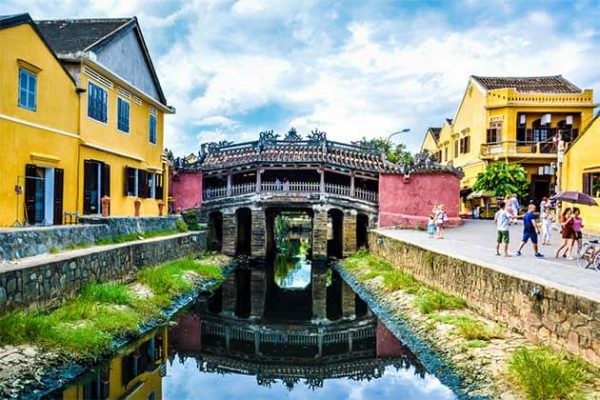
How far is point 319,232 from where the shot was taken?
2794 centimetres

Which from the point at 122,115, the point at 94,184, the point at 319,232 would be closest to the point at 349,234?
the point at 319,232

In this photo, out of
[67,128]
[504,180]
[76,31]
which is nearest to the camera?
[67,128]

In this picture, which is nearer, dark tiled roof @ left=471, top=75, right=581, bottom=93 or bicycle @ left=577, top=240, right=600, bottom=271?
bicycle @ left=577, top=240, right=600, bottom=271

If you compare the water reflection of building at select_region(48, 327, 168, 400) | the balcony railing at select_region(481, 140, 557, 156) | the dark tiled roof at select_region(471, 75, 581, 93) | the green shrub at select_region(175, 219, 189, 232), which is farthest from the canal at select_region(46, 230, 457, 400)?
the dark tiled roof at select_region(471, 75, 581, 93)

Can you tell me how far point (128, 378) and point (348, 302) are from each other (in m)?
9.67

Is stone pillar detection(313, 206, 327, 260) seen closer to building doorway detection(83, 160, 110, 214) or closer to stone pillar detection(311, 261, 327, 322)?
stone pillar detection(311, 261, 327, 322)

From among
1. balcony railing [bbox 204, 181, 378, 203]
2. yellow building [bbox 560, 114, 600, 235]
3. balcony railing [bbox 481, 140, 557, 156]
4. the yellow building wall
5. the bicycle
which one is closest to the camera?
the bicycle

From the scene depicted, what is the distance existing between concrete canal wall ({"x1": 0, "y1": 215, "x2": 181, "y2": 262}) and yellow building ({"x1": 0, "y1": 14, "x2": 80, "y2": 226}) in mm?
1113

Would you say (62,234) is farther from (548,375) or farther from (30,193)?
(548,375)

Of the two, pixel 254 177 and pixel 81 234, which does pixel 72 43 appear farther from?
pixel 254 177

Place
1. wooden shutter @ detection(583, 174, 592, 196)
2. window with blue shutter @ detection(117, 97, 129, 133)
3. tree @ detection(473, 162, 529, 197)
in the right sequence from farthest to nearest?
tree @ detection(473, 162, 529, 197) → wooden shutter @ detection(583, 174, 592, 196) → window with blue shutter @ detection(117, 97, 129, 133)

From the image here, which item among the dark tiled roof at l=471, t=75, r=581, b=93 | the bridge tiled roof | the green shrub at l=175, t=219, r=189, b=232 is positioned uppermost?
the dark tiled roof at l=471, t=75, r=581, b=93

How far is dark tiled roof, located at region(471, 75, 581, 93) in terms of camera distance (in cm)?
3472

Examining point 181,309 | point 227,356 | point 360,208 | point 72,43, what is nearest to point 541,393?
point 227,356
